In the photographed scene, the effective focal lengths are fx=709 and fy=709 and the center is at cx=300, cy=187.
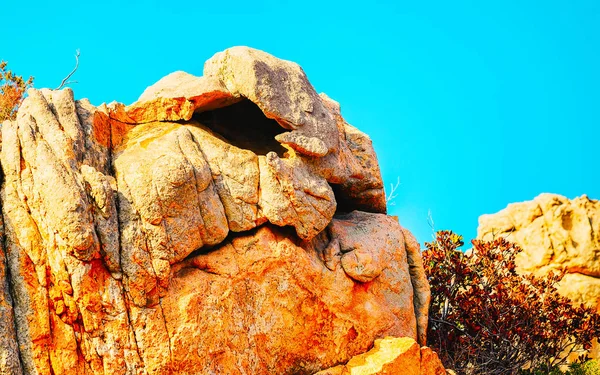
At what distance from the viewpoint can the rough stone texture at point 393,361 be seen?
10953mm

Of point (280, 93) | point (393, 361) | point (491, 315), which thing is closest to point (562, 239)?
point (491, 315)

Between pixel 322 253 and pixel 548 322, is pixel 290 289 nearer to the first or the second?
pixel 322 253

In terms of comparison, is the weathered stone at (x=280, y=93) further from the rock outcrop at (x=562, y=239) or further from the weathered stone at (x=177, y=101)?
the rock outcrop at (x=562, y=239)

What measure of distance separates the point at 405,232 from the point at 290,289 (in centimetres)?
360

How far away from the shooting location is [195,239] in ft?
34.0

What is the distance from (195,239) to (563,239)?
14.7m

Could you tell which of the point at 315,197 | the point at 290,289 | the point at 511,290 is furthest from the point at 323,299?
the point at 511,290

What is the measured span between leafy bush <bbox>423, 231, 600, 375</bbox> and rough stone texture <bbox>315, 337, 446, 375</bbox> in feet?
11.9

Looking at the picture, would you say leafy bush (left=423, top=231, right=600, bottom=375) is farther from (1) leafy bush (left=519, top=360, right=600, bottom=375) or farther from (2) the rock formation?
(2) the rock formation

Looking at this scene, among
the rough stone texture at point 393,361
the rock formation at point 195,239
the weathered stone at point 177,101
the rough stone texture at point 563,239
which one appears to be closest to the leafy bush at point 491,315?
the rock formation at point 195,239

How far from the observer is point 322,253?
1174cm

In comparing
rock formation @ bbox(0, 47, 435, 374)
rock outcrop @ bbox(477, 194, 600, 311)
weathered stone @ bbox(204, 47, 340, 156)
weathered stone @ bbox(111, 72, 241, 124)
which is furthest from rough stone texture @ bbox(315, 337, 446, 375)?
rock outcrop @ bbox(477, 194, 600, 311)

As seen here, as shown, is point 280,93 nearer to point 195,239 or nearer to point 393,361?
point 195,239

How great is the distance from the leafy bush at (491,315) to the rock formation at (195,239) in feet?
9.70
